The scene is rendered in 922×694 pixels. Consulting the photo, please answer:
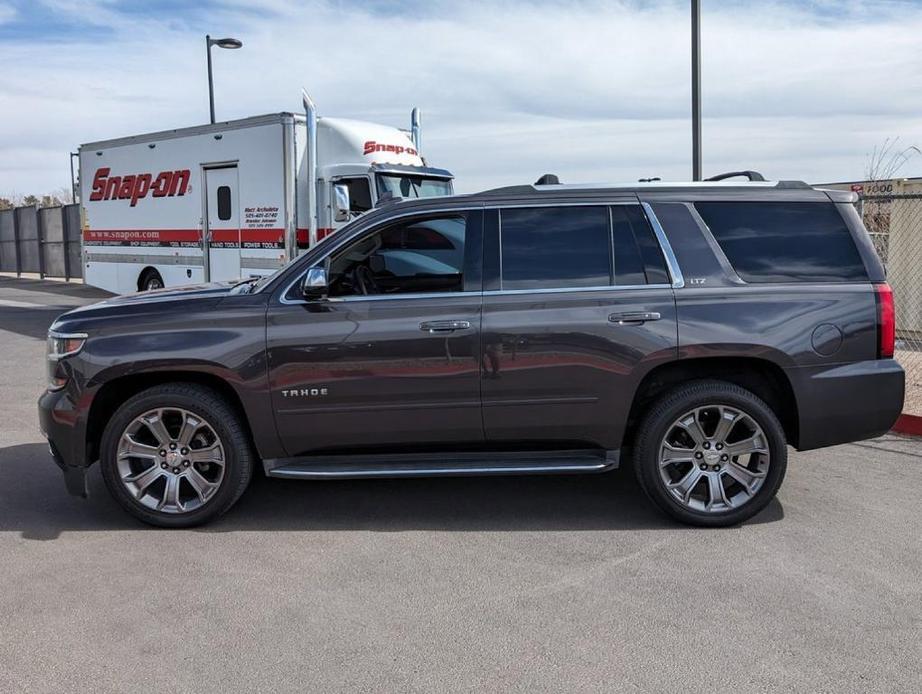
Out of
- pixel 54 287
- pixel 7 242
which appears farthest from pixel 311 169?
pixel 7 242

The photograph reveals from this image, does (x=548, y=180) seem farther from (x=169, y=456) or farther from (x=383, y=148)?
(x=383, y=148)

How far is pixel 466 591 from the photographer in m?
3.99

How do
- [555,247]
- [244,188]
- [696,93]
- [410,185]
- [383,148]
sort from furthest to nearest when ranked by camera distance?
[244,188] → [383,148] → [410,185] → [696,93] → [555,247]

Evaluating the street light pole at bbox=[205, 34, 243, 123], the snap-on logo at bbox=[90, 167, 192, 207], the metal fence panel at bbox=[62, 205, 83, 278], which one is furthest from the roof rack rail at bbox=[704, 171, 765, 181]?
the metal fence panel at bbox=[62, 205, 83, 278]

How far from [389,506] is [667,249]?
2.23m

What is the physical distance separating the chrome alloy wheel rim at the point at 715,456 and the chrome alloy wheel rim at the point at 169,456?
2519mm

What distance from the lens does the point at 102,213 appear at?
55.7 feet

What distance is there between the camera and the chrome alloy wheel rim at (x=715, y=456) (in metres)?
4.78

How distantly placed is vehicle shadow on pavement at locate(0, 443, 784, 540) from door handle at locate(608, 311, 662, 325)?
1.15 m

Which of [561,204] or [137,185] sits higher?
[137,185]

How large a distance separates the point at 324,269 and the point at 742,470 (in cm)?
257

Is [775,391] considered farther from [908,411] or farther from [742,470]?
[908,411]

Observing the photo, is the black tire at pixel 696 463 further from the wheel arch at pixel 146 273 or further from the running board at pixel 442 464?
the wheel arch at pixel 146 273

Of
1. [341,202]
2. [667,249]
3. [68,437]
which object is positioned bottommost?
[68,437]
